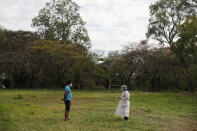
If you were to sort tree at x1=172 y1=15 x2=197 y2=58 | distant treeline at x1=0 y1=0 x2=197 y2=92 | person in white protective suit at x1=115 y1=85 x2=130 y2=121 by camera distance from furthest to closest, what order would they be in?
1. distant treeline at x1=0 y1=0 x2=197 y2=92
2. tree at x1=172 y1=15 x2=197 y2=58
3. person in white protective suit at x1=115 y1=85 x2=130 y2=121

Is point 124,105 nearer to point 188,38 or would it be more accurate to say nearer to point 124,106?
point 124,106

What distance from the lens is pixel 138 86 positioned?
38094 mm

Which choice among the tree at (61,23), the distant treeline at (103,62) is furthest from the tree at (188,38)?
the tree at (61,23)

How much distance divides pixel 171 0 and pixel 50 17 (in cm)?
2104

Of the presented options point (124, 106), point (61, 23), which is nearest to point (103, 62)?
point (61, 23)

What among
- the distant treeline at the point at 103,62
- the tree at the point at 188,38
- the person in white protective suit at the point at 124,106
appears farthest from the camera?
the distant treeline at the point at 103,62

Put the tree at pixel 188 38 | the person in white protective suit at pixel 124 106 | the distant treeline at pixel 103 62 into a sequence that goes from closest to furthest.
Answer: the person in white protective suit at pixel 124 106 < the tree at pixel 188 38 < the distant treeline at pixel 103 62

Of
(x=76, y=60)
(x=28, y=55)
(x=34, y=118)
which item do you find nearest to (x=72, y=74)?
(x=76, y=60)

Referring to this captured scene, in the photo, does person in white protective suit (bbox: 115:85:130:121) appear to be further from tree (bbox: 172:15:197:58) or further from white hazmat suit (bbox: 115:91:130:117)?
tree (bbox: 172:15:197:58)

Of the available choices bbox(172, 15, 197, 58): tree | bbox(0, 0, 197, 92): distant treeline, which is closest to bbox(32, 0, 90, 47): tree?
bbox(0, 0, 197, 92): distant treeline

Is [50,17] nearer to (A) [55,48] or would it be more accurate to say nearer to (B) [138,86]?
(A) [55,48]

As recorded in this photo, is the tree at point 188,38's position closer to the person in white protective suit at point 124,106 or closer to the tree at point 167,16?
the tree at point 167,16

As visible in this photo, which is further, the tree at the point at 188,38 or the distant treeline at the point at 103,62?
the distant treeline at the point at 103,62

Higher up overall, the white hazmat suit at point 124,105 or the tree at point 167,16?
the tree at point 167,16
